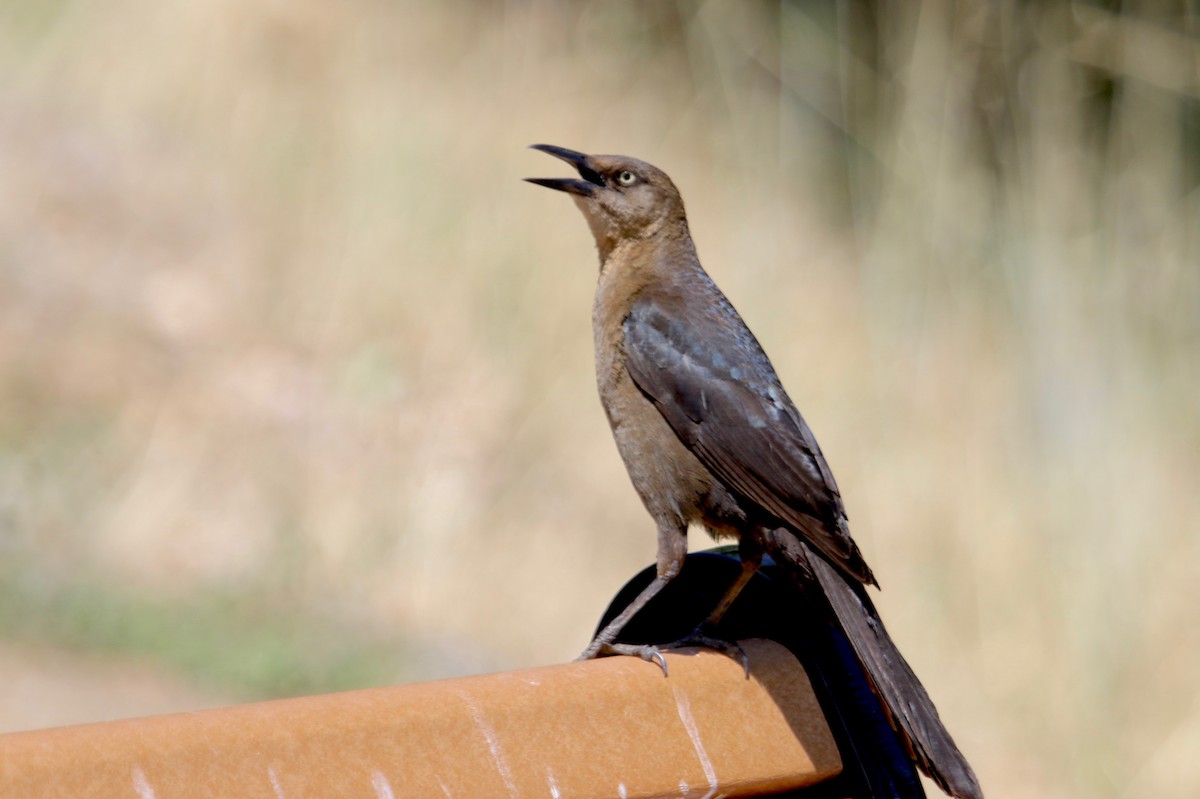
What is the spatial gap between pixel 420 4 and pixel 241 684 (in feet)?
11.8

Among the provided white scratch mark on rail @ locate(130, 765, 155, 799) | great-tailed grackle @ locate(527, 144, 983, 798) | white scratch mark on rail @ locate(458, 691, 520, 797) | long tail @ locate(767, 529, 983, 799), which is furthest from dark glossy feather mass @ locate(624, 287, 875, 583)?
white scratch mark on rail @ locate(130, 765, 155, 799)

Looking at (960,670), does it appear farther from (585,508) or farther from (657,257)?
(657,257)

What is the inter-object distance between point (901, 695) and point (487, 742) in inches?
30.9

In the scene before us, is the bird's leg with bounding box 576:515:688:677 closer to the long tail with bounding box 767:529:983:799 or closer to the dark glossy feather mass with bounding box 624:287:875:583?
the dark glossy feather mass with bounding box 624:287:875:583

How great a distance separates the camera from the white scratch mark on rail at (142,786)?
1610 mm

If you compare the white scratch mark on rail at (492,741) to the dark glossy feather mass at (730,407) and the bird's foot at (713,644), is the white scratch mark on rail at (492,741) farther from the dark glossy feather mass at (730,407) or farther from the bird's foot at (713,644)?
the dark glossy feather mass at (730,407)

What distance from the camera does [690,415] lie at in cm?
338

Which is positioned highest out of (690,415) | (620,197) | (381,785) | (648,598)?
(620,197)

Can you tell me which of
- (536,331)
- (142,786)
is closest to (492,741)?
(142,786)

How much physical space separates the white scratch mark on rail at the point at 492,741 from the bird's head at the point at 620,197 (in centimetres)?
223

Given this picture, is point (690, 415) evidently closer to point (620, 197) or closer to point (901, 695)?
point (620, 197)

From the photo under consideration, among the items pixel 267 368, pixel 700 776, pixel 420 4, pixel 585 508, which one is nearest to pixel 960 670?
pixel 585 508

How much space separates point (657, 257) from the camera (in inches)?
154

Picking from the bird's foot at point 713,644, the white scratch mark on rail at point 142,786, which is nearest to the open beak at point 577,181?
the bird's foot at point 713,644
